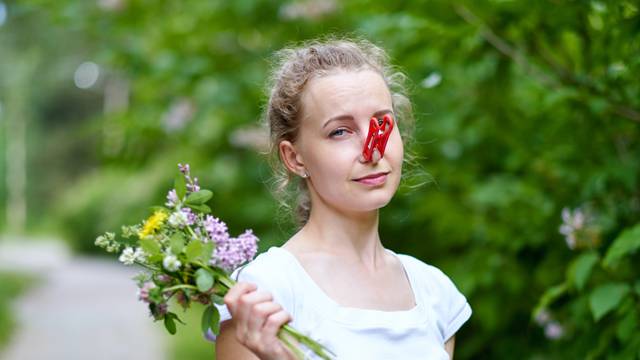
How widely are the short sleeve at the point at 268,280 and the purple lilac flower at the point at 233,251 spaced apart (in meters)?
0.12

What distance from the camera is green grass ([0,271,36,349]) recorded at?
9250 mm

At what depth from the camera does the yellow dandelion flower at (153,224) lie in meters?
1.73

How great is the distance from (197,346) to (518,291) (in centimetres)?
503

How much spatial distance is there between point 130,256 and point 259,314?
0.27 meters

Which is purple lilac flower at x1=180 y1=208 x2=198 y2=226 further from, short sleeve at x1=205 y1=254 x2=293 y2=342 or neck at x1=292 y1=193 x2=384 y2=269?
neck at x1=292 y1=193 x2=384 y2=269

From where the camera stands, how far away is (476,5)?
10.1 ft

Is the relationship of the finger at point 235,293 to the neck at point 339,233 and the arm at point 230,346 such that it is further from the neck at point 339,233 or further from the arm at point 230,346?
the neck at point 339,233

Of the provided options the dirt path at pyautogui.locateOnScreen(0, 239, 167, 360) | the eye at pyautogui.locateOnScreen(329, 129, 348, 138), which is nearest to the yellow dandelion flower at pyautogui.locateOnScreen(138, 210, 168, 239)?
the eye at pyautogui.locateOnScreen(329, 129, 348, 138)

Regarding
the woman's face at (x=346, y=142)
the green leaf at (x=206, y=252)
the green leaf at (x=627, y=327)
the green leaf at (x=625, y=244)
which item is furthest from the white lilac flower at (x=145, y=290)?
the green leaf at (x=627, y=327)

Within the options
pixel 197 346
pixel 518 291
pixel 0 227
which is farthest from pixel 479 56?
pixel 0 227

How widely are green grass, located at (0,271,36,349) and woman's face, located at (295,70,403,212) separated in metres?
7.25

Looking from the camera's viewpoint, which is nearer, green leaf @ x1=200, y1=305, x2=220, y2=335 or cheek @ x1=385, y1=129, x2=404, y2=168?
green leaf @ x1=200, y1=305, x2=220, y2=335

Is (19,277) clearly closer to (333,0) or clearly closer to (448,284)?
(333,0)

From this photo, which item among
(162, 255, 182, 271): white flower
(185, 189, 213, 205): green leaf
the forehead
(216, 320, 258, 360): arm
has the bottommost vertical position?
(216, 320, 258, 360): arm
